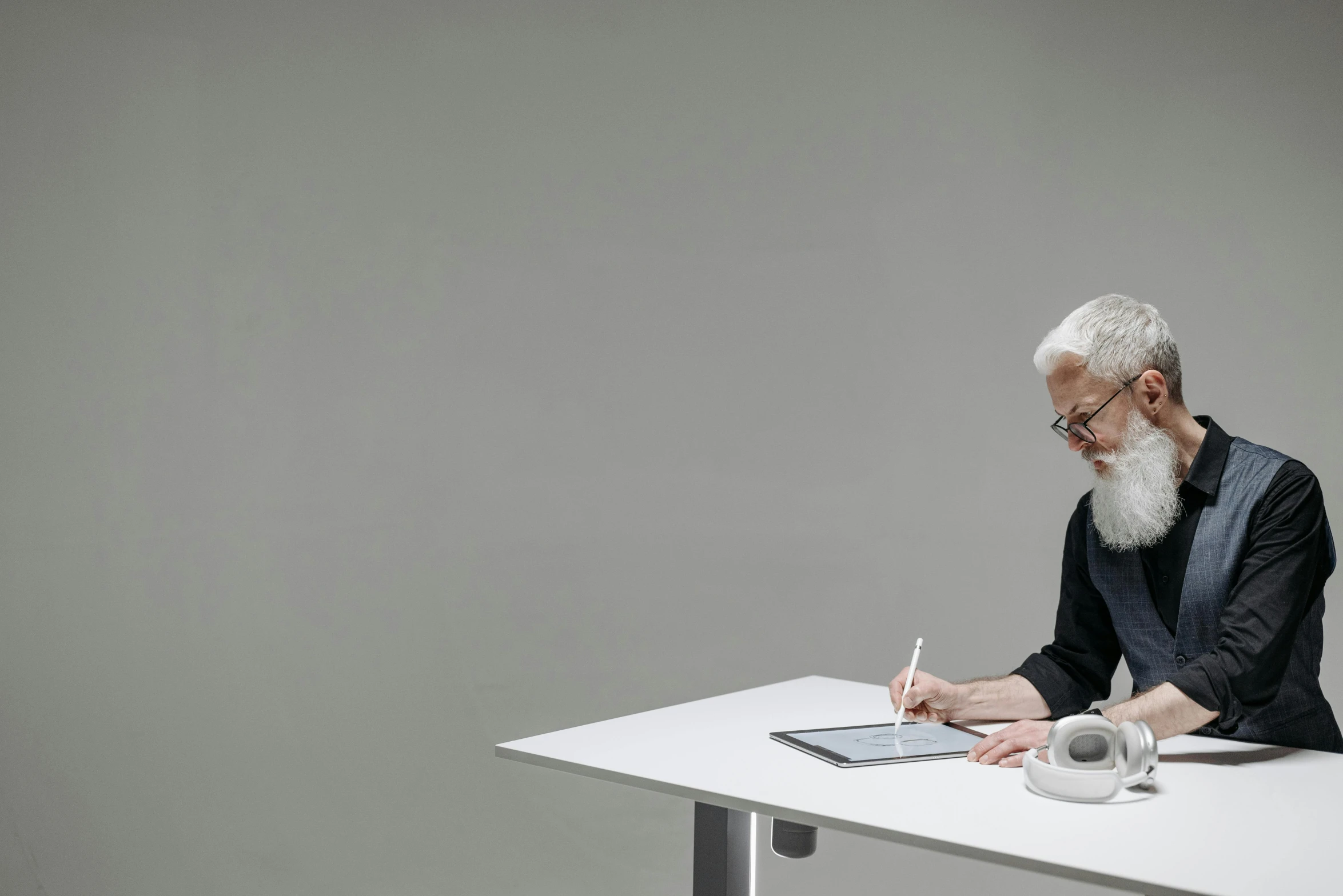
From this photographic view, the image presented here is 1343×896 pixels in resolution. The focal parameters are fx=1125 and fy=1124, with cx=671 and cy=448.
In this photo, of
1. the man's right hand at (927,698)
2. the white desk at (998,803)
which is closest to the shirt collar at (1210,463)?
the white desk at (998,803)

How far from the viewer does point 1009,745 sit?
164 centimetres

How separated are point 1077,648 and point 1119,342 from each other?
1.92 ft

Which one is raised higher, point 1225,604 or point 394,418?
point 394,418

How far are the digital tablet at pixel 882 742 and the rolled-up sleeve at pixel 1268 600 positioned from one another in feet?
1.14

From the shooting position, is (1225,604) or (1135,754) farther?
(1225,604)

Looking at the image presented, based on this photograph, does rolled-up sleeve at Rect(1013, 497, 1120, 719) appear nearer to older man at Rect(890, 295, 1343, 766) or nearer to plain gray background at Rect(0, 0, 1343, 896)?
older man at Rect(890, 295, 1343, 766)

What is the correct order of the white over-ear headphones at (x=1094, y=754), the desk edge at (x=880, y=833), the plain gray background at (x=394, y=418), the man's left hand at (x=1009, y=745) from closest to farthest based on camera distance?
the desk edge at (x=880, y=833)
the white over-ear headphones at (x=1094, y=754)
the man's left hand at (x=1009, y=745)
the plain gray background at (x=394, y=418)

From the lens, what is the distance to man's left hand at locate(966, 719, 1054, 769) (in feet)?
5.38

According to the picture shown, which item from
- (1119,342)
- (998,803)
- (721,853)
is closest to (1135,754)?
(998,803)

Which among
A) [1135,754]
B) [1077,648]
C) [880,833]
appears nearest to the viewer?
[880,833]

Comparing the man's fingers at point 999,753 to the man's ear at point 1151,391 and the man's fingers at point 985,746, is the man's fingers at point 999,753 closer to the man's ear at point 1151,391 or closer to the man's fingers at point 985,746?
the man's fingers at point 985,746

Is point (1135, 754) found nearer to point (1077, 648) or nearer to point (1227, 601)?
point (1227, 601)

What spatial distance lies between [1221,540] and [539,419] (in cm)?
241

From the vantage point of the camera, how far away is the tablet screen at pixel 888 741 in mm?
1692
